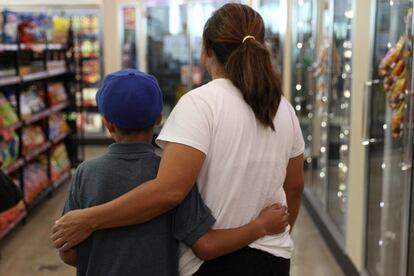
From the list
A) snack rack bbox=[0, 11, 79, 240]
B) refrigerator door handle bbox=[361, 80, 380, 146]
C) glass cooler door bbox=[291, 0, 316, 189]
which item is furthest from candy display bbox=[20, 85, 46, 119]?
refrigerator door handle bbox=[361, 80, 380, 146]

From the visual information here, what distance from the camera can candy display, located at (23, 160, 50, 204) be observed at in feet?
17.2

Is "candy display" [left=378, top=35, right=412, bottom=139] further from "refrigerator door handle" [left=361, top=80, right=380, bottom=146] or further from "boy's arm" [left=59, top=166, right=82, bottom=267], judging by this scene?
"boy's arm" [left=59, top=166, right=82, bottom=267]

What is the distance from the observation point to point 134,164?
1537 millimetres

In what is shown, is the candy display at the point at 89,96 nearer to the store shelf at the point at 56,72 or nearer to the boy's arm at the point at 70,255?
the store shelf at the point at 56,72

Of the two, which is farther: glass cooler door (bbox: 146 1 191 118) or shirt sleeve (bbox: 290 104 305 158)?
glass cooler door (bbox: 146 1 191 118)

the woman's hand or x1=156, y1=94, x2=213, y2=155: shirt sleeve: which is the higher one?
x1=156, y1=94, x2=213, y2=155: shirt sleeve

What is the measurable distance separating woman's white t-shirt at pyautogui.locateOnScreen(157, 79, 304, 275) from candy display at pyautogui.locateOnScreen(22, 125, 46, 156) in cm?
383

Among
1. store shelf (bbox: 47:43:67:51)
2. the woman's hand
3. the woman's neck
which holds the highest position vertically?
store shelf (bbox: 47:43:67:51)

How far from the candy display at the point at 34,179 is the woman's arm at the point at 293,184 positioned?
12.5 ft

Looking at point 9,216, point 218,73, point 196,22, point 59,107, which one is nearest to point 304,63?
point 59,107

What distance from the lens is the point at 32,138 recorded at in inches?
213

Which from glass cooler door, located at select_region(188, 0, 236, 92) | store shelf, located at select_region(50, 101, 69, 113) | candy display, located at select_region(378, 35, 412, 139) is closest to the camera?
candy display, located at select_region(378, 35, 412, 139)

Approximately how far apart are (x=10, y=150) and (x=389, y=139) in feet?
10.1

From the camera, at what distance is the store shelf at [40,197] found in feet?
17.3
